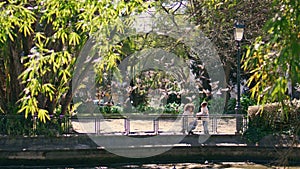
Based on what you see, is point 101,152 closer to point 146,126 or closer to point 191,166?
point 191,166

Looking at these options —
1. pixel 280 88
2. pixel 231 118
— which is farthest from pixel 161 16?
pixel 280 88

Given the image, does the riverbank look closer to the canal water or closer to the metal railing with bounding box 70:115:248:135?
the canal water

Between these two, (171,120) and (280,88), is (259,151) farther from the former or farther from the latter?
(280,88)

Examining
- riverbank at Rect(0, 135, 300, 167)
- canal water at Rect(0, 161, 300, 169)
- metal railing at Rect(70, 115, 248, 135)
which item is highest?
metal railing at Rect(70, 115, 248, 135)

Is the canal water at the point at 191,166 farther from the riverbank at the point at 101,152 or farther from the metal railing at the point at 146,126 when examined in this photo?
the metal railing at the point at 146,126

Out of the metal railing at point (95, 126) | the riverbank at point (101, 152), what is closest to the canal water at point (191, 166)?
the riverbank at point (101, 152)

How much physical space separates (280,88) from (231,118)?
42.5 feet

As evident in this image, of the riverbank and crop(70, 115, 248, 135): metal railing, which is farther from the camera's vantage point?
crop(70, 115, 248, 135): metal railing

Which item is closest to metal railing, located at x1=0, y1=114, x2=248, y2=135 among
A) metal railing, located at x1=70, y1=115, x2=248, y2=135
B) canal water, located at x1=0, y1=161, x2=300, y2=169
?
metal railing, located at x1=70, y1=115, x2=248, y2=135

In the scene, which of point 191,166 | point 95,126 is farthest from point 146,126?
point 191,166

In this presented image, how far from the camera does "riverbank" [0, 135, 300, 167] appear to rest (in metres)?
13.0

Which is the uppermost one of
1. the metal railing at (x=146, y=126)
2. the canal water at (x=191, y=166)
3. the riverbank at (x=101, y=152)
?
the metal railing at (x=146, y=126)

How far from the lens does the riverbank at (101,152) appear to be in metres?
13.0

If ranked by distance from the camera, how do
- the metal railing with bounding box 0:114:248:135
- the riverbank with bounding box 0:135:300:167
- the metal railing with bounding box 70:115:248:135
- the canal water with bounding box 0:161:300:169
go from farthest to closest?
the metal railing with bounding box 70:115:248:135, the metal railing with bounding box 0:114:248:135, the riverbank with bounding box 0:135:300:167, the canal water with bounding box 0:161:300:169
